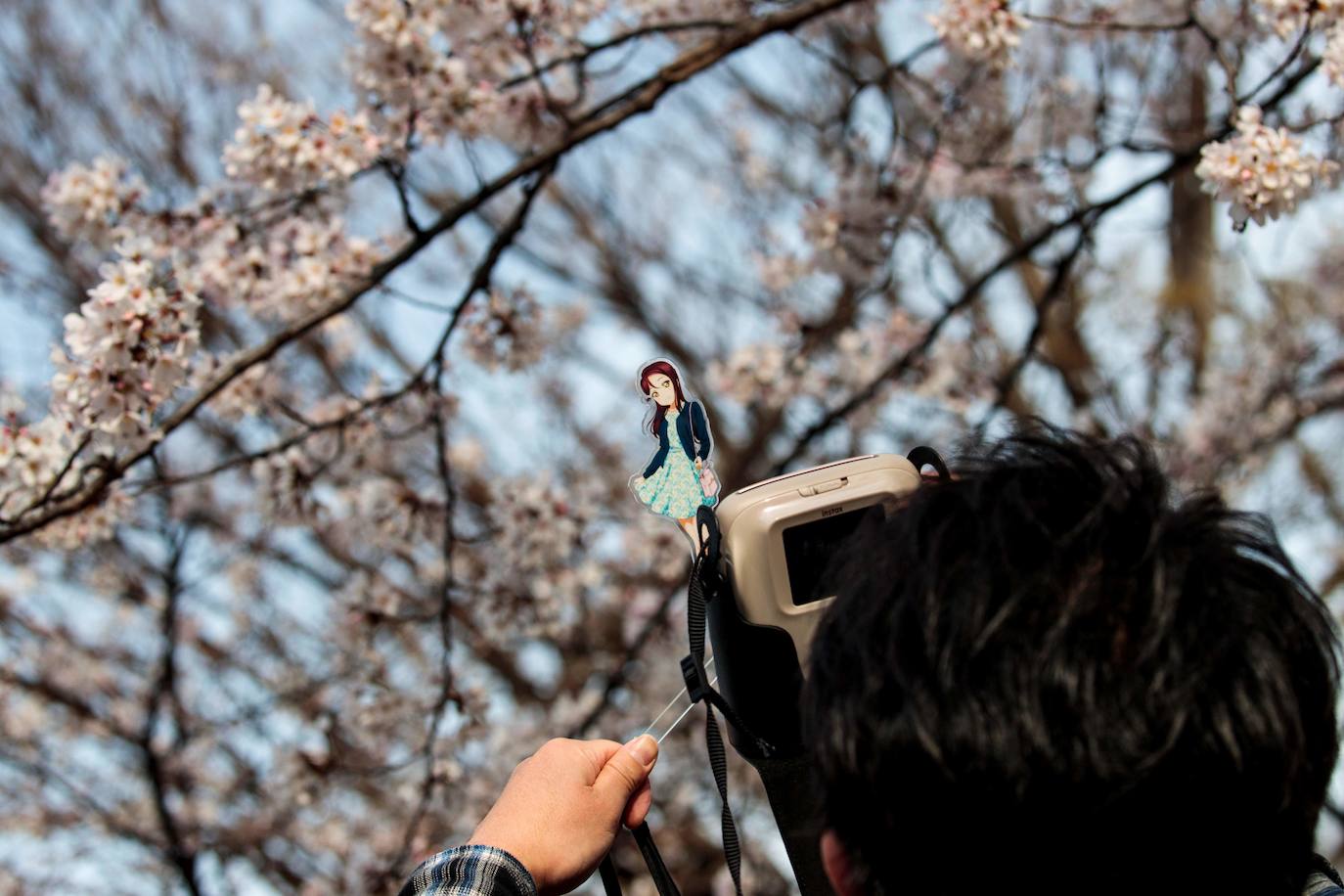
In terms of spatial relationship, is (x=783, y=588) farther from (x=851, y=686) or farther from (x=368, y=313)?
(x=368, y=313)

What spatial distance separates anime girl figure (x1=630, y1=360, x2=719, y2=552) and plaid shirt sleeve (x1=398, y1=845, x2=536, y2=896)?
28 cm

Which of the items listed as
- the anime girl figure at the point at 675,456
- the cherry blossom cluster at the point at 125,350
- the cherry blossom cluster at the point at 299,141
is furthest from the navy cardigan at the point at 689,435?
the cherry blossom cluster at the point at 299,141

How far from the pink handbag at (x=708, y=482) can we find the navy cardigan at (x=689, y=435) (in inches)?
0.6

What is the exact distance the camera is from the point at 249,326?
4430 mm

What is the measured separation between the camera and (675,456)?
0.99m

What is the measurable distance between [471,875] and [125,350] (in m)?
1.04

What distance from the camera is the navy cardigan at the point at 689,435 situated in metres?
0.99

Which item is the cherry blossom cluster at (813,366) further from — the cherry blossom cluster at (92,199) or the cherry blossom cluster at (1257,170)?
the cherry blossom cluster at (92,199)

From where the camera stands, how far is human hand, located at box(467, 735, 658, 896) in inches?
32.8

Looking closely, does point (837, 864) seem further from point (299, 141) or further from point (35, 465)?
point (299, 141)

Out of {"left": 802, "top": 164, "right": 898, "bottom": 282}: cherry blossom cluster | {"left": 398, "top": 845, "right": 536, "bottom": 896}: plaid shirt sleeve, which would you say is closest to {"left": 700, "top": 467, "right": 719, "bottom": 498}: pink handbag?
{"left": 398, "top": 845, "right": 536, "bottom": 896}: plaid shirt sleeve

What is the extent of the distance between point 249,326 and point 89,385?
3.06m

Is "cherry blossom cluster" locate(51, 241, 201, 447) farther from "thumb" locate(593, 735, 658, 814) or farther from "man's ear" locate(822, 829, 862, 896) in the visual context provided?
"man's ear" locate(822, 829, 862, 896)

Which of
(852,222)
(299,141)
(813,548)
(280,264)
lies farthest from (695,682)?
(852,222)
